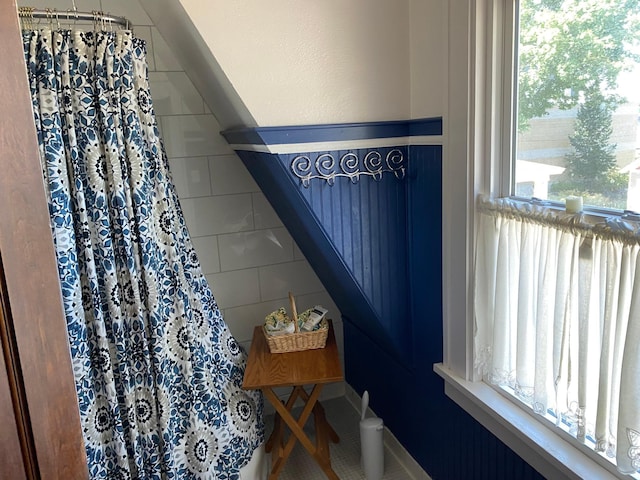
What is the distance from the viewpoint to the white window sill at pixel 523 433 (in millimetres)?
1185

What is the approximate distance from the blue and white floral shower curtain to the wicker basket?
24 centimetres

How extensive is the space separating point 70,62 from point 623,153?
1.51 m

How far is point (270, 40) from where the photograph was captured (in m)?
1.46

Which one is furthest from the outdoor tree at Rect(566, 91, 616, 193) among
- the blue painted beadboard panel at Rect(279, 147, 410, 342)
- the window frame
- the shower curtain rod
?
the shower curtain rod

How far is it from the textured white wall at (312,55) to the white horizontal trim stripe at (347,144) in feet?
0.23

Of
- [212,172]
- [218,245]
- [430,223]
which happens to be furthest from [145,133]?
[430,223]

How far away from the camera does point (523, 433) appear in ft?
4.32

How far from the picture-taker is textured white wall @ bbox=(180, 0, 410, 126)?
143 centimetres

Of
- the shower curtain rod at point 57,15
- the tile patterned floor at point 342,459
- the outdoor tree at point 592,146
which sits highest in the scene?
the shower curtain rod at point 57,15

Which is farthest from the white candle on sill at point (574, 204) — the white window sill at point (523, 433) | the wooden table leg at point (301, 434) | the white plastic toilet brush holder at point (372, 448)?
the white plastic toilet brush holder at point (372, 448)

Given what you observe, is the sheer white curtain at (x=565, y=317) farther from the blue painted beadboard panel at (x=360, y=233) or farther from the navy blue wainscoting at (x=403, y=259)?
the blue painted beadboard panel at (x=360, y=233)

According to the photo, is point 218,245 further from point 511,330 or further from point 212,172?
point 511,330

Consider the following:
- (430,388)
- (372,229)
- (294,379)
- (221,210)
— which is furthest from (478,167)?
(221,210)

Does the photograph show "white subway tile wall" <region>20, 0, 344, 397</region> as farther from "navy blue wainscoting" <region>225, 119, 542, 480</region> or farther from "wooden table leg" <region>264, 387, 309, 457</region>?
"wooden table leg" <region>264, 387, 309, 457</region>
